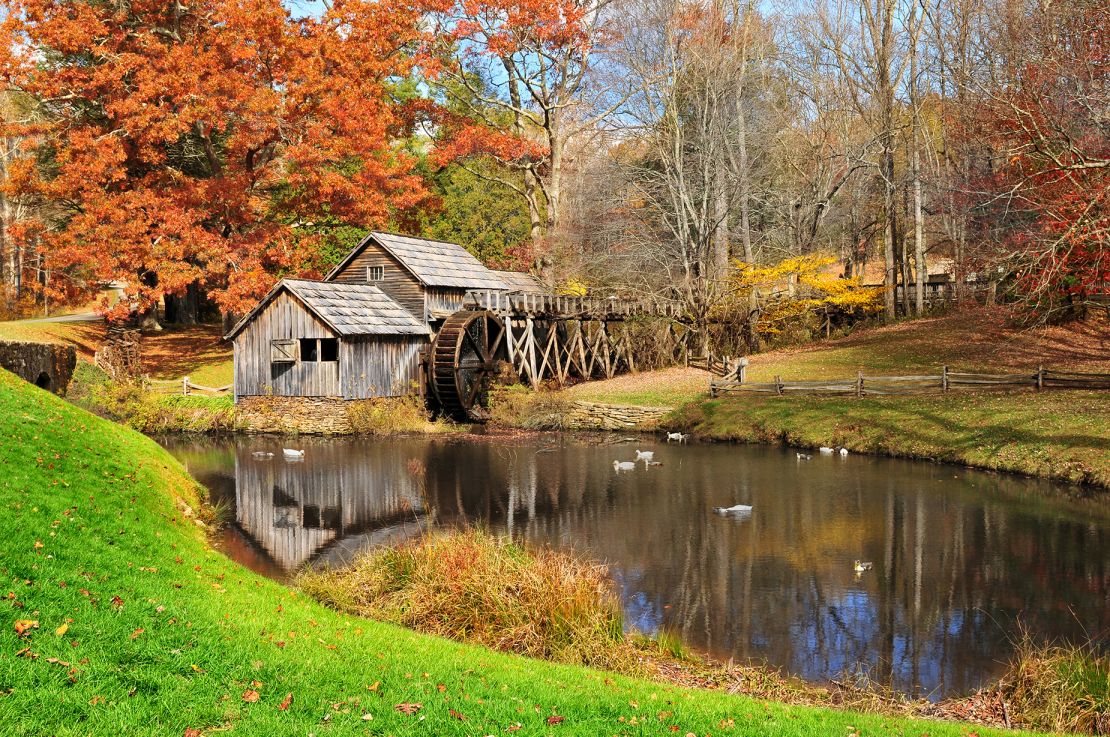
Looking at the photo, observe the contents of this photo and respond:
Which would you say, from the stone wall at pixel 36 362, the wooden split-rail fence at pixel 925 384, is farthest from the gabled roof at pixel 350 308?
the wooden split-rail fence at pixel 925 384

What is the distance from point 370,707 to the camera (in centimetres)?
623

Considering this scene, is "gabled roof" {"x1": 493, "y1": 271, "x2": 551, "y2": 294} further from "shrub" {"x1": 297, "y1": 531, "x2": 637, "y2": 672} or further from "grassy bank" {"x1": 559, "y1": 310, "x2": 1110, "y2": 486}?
"shrub" {"x1": 297, "y1": 531, "x2": 637, "y2": 672}

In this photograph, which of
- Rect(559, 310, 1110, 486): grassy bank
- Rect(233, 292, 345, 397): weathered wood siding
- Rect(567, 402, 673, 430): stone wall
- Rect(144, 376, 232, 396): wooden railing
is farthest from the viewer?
Rect(144, 376, 232, 396): wooden railing

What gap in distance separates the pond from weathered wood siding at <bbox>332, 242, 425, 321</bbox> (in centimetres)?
802

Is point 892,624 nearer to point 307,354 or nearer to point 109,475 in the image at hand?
point 109,475

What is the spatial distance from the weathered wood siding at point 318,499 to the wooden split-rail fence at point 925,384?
37.4 ft

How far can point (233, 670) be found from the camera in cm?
672

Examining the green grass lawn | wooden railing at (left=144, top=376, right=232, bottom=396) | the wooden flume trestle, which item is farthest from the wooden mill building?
the green grass lawn

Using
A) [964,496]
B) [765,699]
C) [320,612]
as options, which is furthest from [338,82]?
[765,699]

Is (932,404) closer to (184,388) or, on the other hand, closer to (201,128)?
(184,388)

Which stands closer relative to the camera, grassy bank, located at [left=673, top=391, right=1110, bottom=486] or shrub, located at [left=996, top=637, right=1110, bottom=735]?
shrub, located at [left=996, top=637, right=1110, bottom=735]

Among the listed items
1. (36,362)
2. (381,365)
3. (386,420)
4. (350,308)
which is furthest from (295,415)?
(36,362)

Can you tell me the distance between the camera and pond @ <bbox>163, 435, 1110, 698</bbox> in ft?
32.9

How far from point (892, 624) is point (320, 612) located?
6496 millimetres
